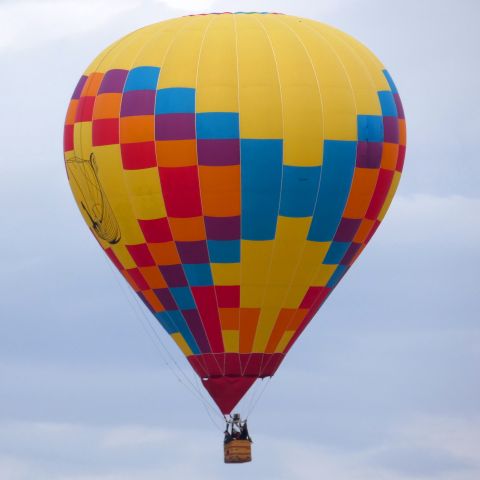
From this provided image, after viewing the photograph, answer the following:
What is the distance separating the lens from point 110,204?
72875 mm

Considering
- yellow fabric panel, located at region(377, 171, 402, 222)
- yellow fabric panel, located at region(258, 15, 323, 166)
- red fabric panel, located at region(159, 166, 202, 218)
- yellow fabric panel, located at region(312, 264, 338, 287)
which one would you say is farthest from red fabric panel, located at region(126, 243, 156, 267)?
yellow fabric panel, located at region(377, 171, 402, 222)

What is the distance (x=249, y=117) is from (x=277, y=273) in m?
2.85

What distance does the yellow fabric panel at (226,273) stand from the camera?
7244 cm

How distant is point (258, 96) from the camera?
7181 centimetres

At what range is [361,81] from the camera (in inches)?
2874

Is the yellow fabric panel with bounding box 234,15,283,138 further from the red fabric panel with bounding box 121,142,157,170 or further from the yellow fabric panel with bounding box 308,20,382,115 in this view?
the red fabric panel with bounding box 121,142,157,170

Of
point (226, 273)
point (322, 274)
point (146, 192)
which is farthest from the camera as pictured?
point (322, 274)

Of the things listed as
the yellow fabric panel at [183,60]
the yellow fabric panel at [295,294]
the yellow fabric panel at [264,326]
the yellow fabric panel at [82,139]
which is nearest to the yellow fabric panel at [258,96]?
the yellow fabric panel at [183,60]

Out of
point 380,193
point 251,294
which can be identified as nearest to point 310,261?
point 251,294

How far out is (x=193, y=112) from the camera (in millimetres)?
71875

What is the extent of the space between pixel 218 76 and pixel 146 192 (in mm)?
2362

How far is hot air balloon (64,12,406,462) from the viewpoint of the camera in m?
71.9

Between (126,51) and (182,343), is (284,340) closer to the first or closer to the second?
(182,343)

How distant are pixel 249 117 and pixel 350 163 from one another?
2.06 metres
